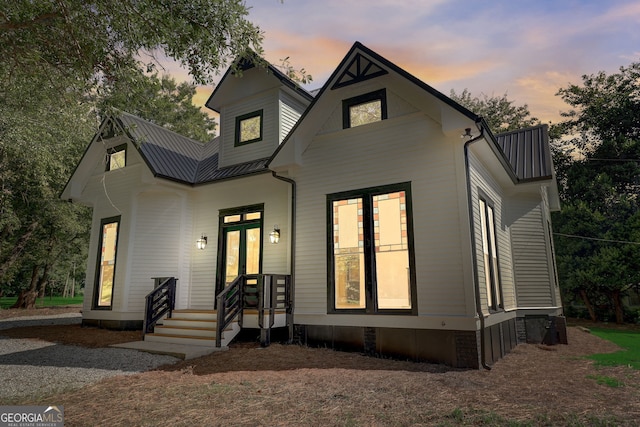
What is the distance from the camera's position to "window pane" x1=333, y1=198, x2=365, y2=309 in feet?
26.6

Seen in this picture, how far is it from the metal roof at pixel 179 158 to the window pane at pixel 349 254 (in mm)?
3015

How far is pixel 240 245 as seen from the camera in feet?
35.7

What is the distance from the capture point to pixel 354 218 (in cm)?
838

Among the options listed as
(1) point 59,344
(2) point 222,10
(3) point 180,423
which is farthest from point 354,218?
(1) point 59,344

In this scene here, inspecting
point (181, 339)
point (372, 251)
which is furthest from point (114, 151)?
point (372, 251)

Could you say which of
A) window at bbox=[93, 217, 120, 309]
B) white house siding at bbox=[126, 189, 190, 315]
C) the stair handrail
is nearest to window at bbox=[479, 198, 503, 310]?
the stair handrail

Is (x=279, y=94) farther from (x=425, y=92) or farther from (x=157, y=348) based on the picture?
(x=157, y=348)

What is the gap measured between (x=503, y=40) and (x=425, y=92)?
11.7ft

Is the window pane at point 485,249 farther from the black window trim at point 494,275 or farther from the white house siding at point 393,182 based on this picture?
the white house siding at point 393,182

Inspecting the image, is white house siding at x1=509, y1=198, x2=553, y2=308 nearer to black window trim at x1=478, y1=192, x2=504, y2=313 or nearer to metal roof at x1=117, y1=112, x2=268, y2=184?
black window trim at x1=478, y1=192, x2=504, y2=313

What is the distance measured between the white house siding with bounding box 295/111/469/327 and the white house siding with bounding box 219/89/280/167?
2840mm

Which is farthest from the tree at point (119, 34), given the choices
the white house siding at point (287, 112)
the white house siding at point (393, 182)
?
the white house siding at point (287, 112)

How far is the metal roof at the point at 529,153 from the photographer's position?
37.0 feet

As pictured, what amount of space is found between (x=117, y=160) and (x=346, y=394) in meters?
11.6
